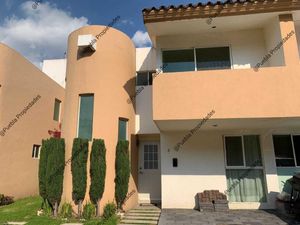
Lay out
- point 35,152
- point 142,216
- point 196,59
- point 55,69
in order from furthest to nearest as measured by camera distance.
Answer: point 55,69 → point 35,152 → point 196,59 → point 142,216

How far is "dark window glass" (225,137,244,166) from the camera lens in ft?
37.3

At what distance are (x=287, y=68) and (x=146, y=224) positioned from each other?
25.5 ft

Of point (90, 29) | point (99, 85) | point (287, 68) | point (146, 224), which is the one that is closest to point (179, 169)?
point (146, 224)

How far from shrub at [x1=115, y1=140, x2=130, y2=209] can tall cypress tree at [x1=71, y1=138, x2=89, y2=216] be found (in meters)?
1.39

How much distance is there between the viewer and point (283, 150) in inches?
446

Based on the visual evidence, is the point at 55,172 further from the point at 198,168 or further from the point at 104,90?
the point at 198,168

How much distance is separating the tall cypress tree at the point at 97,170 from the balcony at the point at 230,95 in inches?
118

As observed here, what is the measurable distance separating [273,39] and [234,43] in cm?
176

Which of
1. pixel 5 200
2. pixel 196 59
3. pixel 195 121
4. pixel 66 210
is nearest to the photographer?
pixel 195 121

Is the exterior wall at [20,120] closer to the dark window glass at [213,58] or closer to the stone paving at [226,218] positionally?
the stone paving at [226,218]

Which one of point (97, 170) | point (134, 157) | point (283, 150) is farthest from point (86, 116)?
point (283, 150)

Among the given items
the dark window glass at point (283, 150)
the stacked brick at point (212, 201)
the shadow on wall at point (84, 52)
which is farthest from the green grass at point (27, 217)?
the dark window glass at point (283, 150)

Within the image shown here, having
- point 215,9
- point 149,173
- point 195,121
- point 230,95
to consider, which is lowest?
point 149,173

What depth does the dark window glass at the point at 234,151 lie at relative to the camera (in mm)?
11367
